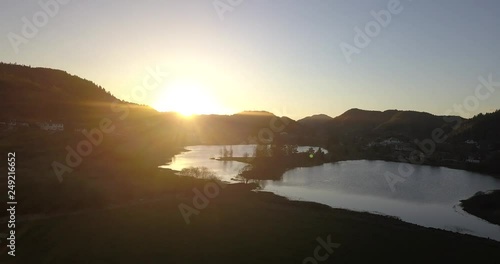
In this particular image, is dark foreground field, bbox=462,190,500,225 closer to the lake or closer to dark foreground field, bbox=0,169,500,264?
the lake

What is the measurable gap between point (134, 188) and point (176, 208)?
452 inches

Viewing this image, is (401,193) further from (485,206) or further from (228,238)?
(228,238)

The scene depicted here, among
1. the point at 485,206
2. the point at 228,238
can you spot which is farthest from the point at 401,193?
the point at 228,238

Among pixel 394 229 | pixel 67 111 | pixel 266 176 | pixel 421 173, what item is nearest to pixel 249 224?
pixel 394 229

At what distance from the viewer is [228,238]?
3275 centimetres

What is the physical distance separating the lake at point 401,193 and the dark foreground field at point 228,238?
755 centimetres

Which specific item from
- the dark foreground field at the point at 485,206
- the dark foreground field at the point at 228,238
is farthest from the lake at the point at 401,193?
the dark foreground field at the point at 228,238

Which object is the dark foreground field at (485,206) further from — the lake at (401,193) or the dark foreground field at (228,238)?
the dark foreground field at (228,238)

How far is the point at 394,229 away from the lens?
39.4 metres

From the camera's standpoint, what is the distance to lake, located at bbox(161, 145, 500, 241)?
47.8 metres

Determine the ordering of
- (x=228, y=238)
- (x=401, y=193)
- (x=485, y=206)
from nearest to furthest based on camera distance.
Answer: (x=228, y=238)
(x=485, y=206)
(x=401, y=193)

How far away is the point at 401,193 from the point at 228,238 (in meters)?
43.3

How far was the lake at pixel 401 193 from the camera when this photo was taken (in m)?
47.8

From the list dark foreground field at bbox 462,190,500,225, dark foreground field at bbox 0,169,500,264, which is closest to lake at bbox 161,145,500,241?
dark foreground field at bbox 462,190,500,225
